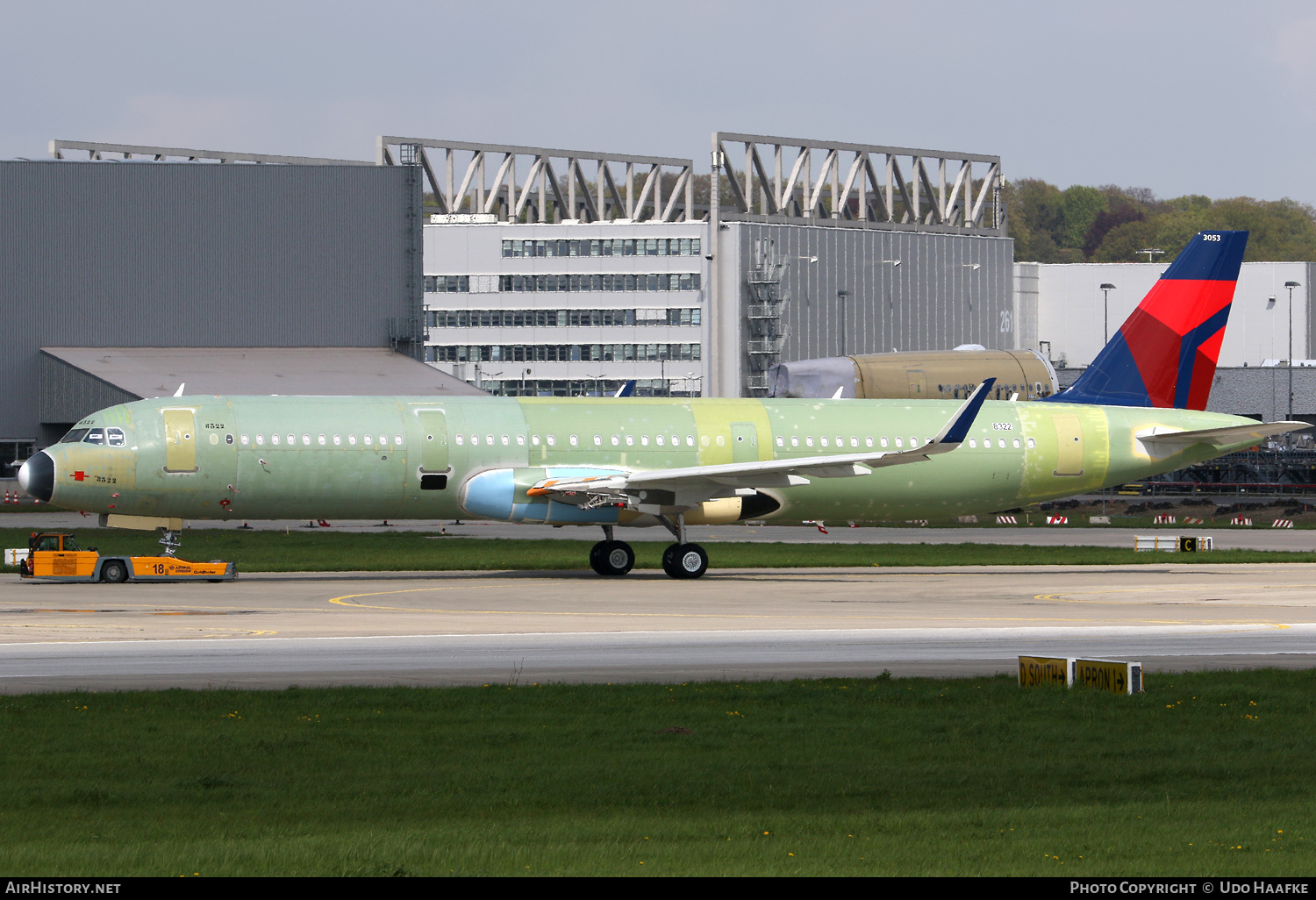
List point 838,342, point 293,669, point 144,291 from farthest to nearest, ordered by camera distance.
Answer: point 838,342 → point 144,291 → point 293,669

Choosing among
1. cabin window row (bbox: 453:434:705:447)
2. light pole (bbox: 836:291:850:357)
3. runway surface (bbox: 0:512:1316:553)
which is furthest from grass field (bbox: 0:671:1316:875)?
light pole (bbox: 836:291:850:357)

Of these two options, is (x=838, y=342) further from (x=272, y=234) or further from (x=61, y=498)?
(x=61, y=498)

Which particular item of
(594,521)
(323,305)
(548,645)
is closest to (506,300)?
(323,305)

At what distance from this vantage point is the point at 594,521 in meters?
43.2

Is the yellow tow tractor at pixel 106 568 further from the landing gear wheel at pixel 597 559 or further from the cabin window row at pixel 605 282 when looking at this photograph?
the cabin window row at pixel 605 282

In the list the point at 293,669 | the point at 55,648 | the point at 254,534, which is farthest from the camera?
the point at 254,534

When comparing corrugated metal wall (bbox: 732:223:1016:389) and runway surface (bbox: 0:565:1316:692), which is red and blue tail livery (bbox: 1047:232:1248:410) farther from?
corrugated metal wall (bbox: 732:223:1016:389)

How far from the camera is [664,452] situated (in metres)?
45.0

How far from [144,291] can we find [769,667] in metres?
74.4

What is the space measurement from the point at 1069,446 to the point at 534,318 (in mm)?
114546

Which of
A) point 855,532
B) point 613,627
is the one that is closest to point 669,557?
point 613,627

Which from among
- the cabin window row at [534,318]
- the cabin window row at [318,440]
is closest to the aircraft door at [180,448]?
the cabin window row at [318,440]

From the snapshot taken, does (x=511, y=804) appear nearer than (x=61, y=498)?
Yes

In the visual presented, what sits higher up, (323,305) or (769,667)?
(323,305)
